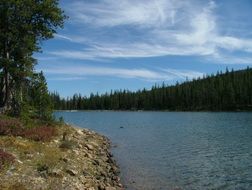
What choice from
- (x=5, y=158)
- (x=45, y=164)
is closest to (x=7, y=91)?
(x=45, y=164)

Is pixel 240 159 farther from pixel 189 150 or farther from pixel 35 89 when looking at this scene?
pixel 35 89

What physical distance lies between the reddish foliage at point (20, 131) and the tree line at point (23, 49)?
6.80 m

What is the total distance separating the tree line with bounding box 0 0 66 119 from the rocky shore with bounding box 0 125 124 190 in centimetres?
807

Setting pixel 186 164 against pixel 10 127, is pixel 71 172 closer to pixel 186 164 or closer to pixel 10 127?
pixel 10 127

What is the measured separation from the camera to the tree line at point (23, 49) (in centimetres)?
4231

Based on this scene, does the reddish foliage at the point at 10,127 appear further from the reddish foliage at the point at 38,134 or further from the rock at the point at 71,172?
the rock at the point at 71,172

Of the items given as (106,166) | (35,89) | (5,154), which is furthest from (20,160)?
(35,89)

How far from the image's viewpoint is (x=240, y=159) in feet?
131

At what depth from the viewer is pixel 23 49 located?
144 ft

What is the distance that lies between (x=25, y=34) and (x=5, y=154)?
22.8m

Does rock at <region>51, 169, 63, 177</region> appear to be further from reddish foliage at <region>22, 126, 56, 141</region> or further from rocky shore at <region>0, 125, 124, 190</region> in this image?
reddish foliage at <region>22, 126, 56, 141</region>

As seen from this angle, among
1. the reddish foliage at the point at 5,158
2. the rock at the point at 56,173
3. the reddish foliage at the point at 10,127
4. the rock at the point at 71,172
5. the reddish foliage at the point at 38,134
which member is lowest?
the rock at the point at 71,172

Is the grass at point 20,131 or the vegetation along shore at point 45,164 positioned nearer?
the vegetation along shore at point 45,164

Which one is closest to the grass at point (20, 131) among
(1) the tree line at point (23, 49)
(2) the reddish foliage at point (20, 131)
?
(2) the reddish foliage at point (20, 131)
